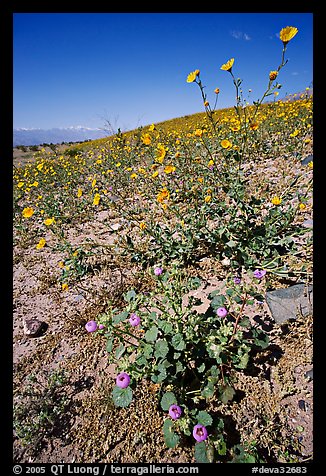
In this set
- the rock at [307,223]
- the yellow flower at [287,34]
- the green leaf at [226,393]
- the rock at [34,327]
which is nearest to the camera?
the green leaf at [226,393]

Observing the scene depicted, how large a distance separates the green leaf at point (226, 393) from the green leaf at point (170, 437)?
15.3 inches

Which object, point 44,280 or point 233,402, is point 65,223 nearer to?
point 44,280

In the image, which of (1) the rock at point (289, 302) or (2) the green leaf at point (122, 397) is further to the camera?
(1) the rock at point (289, 302)

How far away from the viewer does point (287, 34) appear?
79.8 inches

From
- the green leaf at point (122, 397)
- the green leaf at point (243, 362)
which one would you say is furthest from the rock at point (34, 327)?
the green leaf at point (243, 362)

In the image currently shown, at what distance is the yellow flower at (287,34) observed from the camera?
1982 millimetres

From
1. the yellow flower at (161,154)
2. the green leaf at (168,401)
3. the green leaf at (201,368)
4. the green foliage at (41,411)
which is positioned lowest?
the green foliage at (41,411)

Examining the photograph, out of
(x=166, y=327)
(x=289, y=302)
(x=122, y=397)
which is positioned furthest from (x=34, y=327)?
(x=289, y=302)

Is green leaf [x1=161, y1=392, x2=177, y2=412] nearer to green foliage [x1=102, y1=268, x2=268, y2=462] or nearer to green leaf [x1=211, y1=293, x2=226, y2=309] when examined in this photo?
green foliage [x1=102, y1=268, x2=268, y2=462]

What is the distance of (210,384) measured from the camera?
1617 mm

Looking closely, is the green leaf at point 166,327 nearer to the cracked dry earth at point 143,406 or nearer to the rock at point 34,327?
the cracked dry earth at point 143,406

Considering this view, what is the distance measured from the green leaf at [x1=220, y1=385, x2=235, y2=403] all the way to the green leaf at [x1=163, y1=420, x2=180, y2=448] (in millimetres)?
389
